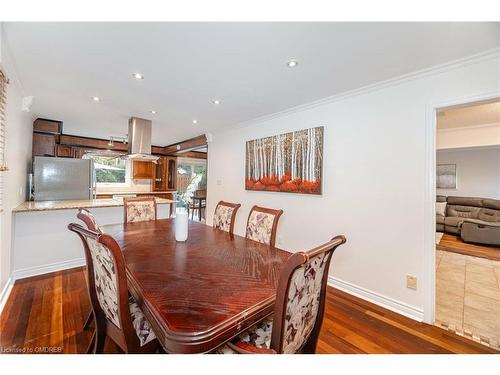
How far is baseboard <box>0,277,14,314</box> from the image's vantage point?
202cm

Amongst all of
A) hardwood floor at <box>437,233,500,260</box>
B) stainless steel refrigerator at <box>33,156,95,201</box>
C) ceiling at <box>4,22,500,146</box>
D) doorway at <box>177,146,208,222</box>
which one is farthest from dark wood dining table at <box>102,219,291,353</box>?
Result: doorway at <box>177,146,208,222</box>

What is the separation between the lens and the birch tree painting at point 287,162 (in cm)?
276

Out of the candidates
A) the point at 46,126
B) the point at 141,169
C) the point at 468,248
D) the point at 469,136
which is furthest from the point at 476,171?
the point at 46,126

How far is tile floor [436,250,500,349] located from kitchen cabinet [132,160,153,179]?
6658 mm

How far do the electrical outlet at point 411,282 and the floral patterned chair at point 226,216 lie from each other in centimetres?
176

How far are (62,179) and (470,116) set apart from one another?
21.2 feet

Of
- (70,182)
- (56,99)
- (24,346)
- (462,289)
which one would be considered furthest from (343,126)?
(70,182)

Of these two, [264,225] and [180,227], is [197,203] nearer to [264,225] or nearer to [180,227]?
[264,225]

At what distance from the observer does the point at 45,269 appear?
2.79m

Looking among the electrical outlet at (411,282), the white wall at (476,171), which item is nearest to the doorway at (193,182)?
the electrical outlet at (411,282)

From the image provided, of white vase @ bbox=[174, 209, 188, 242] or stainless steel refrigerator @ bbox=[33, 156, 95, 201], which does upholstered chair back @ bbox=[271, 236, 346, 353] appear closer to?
white vase @ bbox=[174, 209, 188, 242]

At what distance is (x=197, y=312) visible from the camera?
0.88m

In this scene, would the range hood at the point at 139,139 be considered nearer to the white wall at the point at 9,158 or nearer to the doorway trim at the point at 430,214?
the white wall at the point at 9,158
